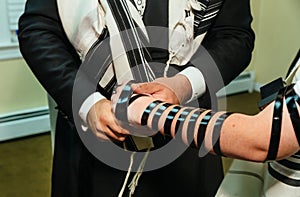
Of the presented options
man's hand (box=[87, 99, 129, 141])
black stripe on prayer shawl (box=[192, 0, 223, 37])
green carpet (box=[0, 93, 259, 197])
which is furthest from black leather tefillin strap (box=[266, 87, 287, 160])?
green carpet (box=[0, 93, 259, 197])

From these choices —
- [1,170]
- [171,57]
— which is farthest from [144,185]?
[1,170]

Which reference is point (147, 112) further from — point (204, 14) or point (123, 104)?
point (204, 14)

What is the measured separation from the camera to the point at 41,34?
70cm

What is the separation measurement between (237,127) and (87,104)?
29 cm

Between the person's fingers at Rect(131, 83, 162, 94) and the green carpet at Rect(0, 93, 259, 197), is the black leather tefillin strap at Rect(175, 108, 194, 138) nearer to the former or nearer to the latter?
the person's fingers at Rect(131, 83, 162, 94)

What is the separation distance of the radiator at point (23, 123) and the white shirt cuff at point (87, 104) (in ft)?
5.87

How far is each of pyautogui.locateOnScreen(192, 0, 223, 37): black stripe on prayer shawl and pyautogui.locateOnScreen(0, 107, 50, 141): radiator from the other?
180cm

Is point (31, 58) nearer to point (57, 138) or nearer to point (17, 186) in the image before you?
point (57, 138)

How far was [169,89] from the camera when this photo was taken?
63 centimetres

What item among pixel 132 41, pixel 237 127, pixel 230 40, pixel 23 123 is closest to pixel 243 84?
pixel 23 123

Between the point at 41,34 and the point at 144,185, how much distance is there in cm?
35

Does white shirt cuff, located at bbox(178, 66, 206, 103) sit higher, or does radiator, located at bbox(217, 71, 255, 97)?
white shirt cuff, located at bbox(178, 66, 206, 103)

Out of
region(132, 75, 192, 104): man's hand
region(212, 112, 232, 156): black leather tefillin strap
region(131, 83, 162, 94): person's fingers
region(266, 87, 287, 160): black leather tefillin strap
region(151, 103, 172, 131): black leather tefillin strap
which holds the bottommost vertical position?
region(132, 75, 192, 104): man's hand

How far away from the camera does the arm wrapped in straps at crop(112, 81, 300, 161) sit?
0.43 m
